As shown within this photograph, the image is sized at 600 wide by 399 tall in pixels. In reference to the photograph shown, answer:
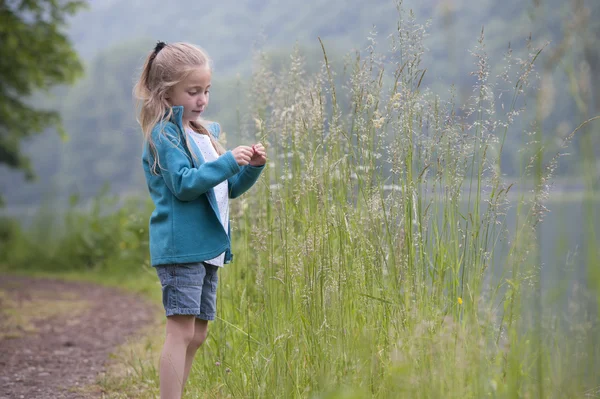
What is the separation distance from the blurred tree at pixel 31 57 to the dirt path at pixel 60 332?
275cm

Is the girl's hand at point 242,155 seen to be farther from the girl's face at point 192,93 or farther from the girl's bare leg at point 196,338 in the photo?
the girl's bare leg at point 196,338

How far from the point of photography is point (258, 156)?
2342mm

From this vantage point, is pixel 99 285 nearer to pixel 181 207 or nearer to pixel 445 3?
pixel 181 207

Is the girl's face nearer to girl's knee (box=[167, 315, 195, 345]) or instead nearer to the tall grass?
the tall grass

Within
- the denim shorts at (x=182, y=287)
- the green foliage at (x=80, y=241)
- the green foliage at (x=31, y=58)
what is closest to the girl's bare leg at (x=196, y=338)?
the denim shorts at (x=182, y=287)

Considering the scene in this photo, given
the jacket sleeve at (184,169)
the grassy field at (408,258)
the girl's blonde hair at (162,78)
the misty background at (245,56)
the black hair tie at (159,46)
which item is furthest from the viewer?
the black hair tie at (159,46)

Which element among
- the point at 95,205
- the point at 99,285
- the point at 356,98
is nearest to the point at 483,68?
the point at 356,98

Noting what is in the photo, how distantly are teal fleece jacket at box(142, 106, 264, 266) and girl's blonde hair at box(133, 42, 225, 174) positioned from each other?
0.12ft

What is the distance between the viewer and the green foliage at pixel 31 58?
26.2 feet

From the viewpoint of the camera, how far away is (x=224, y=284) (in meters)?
3.07

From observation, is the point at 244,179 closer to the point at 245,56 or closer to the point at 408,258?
the point at 408,258

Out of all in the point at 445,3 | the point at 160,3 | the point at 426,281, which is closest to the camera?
the point at 445,3

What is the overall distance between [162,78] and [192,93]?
0.40ft

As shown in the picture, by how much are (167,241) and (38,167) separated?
61709mm
